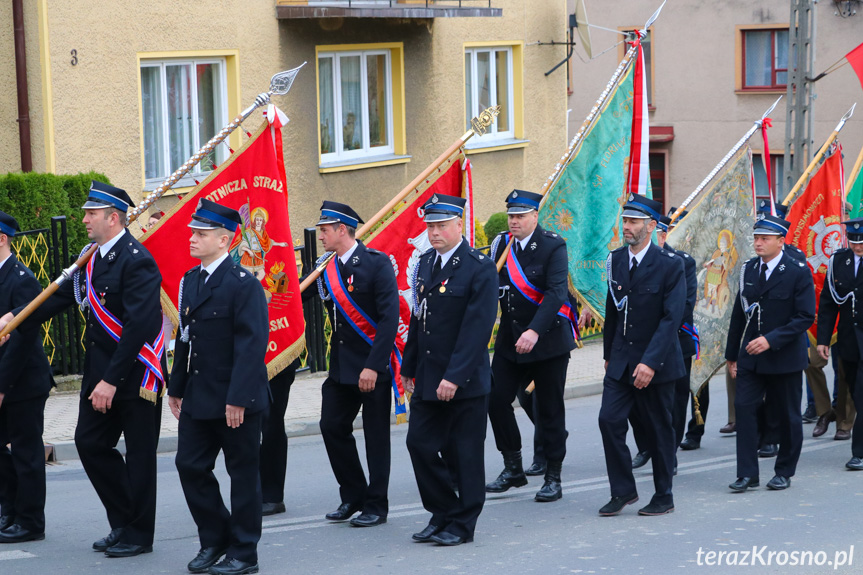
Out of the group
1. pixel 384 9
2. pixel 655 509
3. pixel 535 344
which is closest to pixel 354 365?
pixel 535 344

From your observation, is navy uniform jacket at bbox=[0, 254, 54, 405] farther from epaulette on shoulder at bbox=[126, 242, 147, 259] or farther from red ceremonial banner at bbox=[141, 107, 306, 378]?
red ceremonial banner at bbox=[141, 107, 306, 378]

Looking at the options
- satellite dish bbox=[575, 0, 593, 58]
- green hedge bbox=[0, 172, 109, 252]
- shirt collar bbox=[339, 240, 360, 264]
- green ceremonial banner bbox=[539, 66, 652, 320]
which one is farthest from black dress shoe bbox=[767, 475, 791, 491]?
satellite dish bbox=[575, 0, 593, 58]

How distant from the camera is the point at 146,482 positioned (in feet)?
23.0

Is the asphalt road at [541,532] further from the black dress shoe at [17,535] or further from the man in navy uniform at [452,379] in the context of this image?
the man in navy uniform at [452,379]

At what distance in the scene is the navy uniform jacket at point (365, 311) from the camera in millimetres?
7770

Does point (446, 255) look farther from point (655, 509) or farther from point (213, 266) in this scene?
point (655, 509)

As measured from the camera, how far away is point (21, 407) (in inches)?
289

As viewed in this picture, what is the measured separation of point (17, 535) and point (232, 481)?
1.58 meters

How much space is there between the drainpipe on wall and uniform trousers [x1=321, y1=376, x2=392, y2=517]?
7.60 metres

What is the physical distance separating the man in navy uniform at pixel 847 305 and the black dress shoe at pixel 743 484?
1.62 metres

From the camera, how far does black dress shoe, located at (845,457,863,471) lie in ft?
31.6

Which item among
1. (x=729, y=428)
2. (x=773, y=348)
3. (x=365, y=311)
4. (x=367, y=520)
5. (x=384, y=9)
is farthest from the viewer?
(x=384, y=9)

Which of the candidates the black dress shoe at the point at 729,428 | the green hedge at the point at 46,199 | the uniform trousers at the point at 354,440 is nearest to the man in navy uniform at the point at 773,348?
the black dress shoe at the point at 729,428

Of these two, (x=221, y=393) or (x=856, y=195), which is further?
(x=856, y=195)
